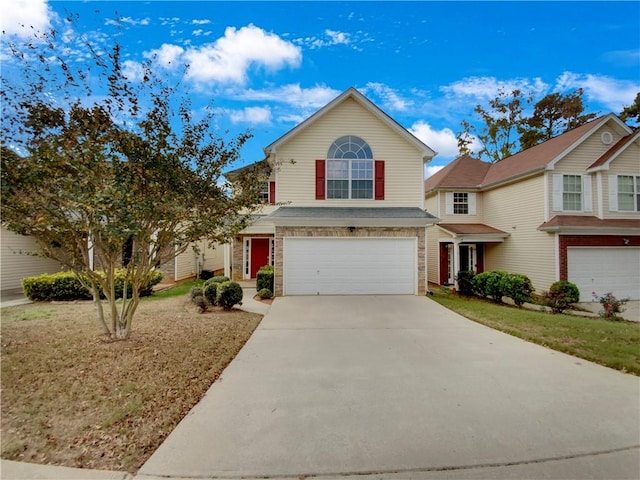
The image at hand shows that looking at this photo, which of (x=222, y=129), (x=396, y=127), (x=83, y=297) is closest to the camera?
(x=222, y=129)

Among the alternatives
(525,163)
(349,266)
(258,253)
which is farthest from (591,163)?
(258,253)

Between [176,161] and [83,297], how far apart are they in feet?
28.6

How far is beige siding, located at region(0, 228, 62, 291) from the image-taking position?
43.3 ft

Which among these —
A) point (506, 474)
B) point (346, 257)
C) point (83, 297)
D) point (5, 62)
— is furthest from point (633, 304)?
point (83, 297)

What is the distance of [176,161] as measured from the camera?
231 inches

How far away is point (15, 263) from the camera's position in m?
13.8

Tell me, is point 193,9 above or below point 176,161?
above

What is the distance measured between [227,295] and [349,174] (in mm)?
7071

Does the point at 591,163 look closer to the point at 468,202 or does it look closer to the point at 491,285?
the point at 468,202

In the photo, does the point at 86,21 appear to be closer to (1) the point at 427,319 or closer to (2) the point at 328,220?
(2) the point at 328,220

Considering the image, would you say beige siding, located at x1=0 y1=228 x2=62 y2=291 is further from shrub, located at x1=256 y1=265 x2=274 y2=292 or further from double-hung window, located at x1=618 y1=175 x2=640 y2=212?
double-hung window, located at x1=618 y1=175 x2=640 y2=212

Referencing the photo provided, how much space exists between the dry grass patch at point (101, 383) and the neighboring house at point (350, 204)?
4457 millimetres

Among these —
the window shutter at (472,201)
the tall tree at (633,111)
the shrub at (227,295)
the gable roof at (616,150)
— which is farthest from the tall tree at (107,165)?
the tall tree at (633,111)

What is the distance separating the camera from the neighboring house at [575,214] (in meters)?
13.6
